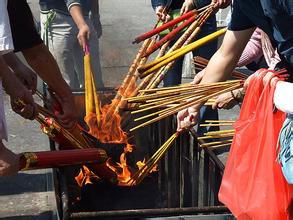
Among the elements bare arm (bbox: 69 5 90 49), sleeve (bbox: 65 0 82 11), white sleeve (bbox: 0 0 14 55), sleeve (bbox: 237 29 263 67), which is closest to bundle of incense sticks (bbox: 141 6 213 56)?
sleeve (bbox: 237 29 263 67)

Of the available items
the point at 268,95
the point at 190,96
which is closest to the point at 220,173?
the point at 190,96

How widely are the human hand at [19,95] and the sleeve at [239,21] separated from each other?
34.3 inches

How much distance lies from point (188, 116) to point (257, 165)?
26.6 inches

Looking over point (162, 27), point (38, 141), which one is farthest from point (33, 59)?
point (38, 141)

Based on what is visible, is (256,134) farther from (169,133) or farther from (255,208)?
(169,133)

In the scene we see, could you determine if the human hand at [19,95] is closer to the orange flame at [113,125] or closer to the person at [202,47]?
the orange flame at [113,125]

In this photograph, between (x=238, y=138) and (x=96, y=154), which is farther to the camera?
(x=96, y=154)

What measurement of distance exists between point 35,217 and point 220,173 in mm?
1674

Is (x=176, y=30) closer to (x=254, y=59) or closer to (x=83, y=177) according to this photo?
(x=254, y=59)

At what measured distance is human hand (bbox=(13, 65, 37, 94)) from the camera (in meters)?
3.04

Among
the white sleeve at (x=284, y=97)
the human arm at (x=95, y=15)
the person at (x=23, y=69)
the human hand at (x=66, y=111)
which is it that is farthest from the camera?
the human arm at (x=95, y=15)

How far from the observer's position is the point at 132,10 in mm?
10555

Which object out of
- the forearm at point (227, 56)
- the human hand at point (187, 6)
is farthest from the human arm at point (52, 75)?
the human hand at point (187, 6)

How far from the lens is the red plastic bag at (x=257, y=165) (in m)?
2.09
